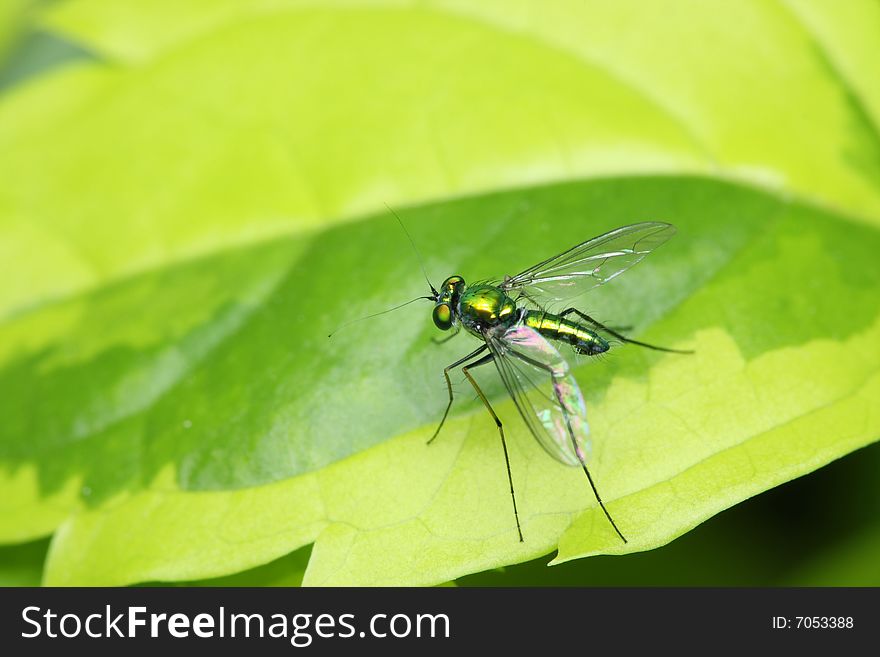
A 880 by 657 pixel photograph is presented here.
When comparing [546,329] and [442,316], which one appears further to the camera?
[546,329]

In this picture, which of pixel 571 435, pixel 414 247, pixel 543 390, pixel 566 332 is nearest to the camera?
pixel 571 435

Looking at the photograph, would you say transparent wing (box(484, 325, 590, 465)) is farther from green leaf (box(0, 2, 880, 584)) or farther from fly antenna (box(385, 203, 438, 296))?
fly antenna (box(385, 203, 438, 296))

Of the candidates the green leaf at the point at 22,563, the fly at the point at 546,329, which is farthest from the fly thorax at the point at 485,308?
the green leaf at the point at 22,563

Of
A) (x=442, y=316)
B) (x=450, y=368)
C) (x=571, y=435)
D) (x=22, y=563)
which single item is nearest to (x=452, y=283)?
(x=442, y=316)

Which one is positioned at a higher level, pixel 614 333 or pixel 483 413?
pixel 614 333

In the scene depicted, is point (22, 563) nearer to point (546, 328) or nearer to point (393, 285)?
point (393, 285)

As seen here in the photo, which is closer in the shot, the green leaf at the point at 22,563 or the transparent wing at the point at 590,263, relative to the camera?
the transparent wing at the point at 590,263

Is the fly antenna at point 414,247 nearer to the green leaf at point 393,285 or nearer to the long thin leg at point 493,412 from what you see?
the green leaf at point 393,285

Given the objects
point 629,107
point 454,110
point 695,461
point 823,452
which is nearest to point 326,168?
point 454,110
